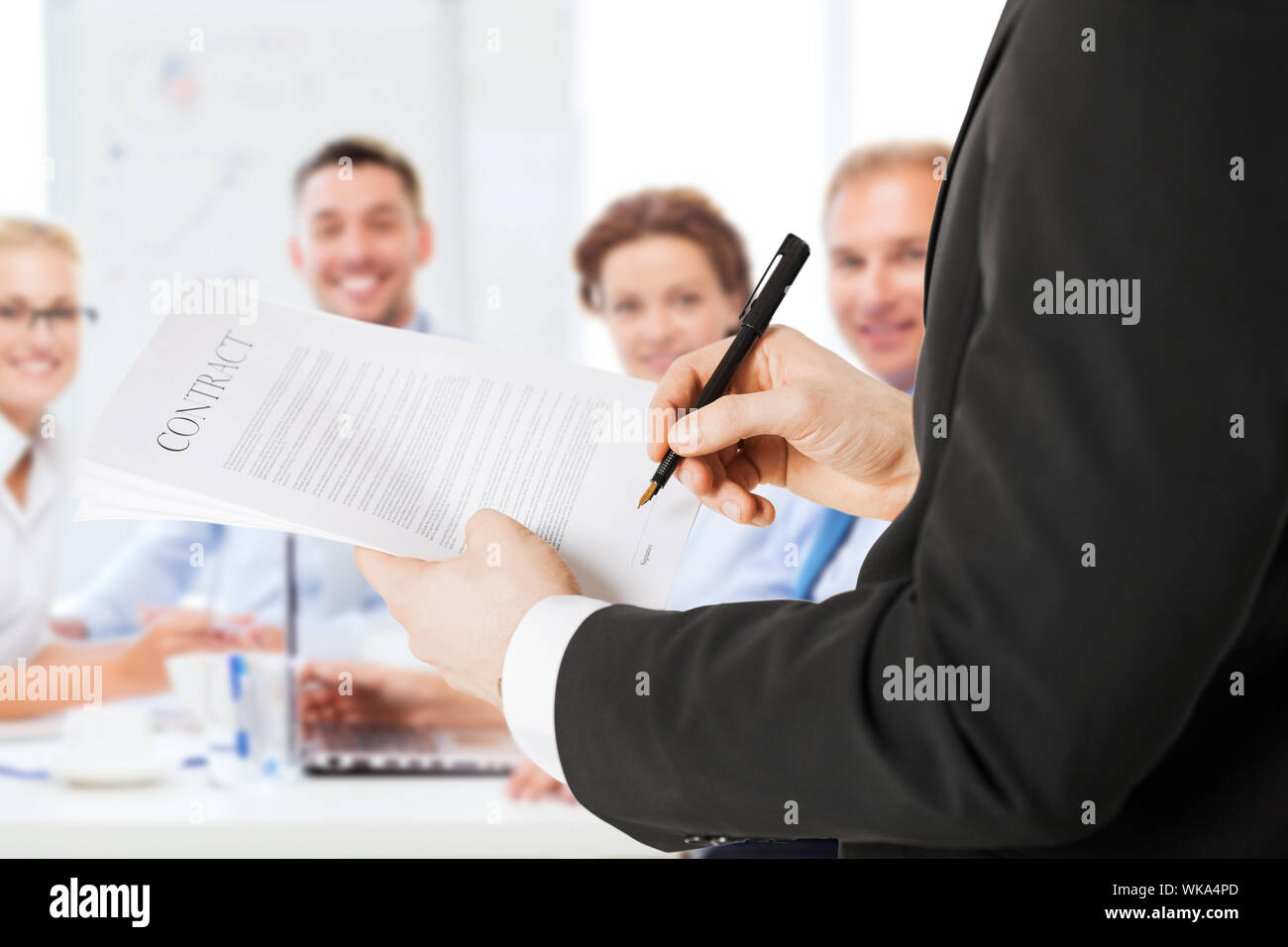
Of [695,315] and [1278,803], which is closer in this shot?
[1278,803]

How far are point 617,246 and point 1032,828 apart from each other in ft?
6.99

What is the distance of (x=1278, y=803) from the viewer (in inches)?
18.8

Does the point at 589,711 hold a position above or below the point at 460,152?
below

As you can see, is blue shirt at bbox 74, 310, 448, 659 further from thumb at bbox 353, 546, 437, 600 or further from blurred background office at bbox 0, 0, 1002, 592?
thumb at bbox 353, 546, 437, 600

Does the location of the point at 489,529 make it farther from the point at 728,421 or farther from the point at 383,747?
the point at 383,747

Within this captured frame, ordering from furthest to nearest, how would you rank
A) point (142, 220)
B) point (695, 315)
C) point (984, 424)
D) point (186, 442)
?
point (142, 220)
point (695, 315)
point (186, 442)
point (984, 424)

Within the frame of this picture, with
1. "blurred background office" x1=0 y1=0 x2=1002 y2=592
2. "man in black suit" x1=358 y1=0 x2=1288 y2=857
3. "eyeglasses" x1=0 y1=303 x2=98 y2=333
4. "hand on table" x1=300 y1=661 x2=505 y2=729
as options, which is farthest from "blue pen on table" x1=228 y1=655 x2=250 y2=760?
"blurred background office" x1=0 y1=0 x2=1002 y2=592

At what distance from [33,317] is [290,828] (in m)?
1.71

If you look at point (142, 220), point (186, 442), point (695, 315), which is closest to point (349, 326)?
point (186, 442)

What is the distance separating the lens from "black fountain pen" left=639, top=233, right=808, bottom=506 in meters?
0.79

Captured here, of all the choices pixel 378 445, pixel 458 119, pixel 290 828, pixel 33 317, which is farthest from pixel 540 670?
pixel 458 119
